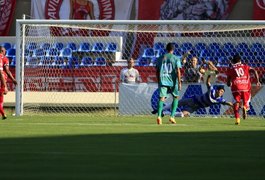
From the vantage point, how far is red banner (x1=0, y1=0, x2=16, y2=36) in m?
39.2

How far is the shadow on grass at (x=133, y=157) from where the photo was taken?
29.4ft

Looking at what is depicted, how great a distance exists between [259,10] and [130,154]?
24731 millimetres

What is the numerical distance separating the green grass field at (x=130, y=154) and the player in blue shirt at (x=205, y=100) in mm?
9402

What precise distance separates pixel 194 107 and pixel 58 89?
17.6ft

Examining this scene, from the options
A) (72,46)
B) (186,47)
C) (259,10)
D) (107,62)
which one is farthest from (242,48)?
(72,46)

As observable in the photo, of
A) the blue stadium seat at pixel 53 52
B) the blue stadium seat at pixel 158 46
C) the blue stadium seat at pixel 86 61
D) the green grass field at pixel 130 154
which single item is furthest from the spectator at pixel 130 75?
the green grass field at pixel 130 154

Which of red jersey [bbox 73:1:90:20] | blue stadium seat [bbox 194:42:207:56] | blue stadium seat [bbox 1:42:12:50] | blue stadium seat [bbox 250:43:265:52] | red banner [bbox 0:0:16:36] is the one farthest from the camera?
red banner [bbox 0:0:16:36]

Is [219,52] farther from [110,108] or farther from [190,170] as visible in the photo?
[190,170]

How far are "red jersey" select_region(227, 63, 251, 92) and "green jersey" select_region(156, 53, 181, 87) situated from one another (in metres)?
2.59

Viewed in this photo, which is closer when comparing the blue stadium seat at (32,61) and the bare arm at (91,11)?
the blue stadium seat at (32,61)

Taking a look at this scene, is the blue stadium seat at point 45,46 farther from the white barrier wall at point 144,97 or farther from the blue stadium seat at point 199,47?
the blue stadium seat at point 199,47

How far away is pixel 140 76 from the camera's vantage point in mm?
31141

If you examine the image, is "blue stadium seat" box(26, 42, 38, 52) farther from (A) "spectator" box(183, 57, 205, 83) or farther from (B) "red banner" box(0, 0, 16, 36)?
(B) "red banner" box(0, 0, 16, 36)

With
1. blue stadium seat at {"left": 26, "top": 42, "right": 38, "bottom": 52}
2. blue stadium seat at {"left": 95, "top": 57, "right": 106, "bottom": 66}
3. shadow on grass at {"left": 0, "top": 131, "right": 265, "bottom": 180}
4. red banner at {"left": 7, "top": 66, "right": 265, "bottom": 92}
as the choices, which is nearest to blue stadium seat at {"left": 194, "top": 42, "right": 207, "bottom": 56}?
red banner at {"left": 7, "top": 66, "right": 265, "bottom": 92}
